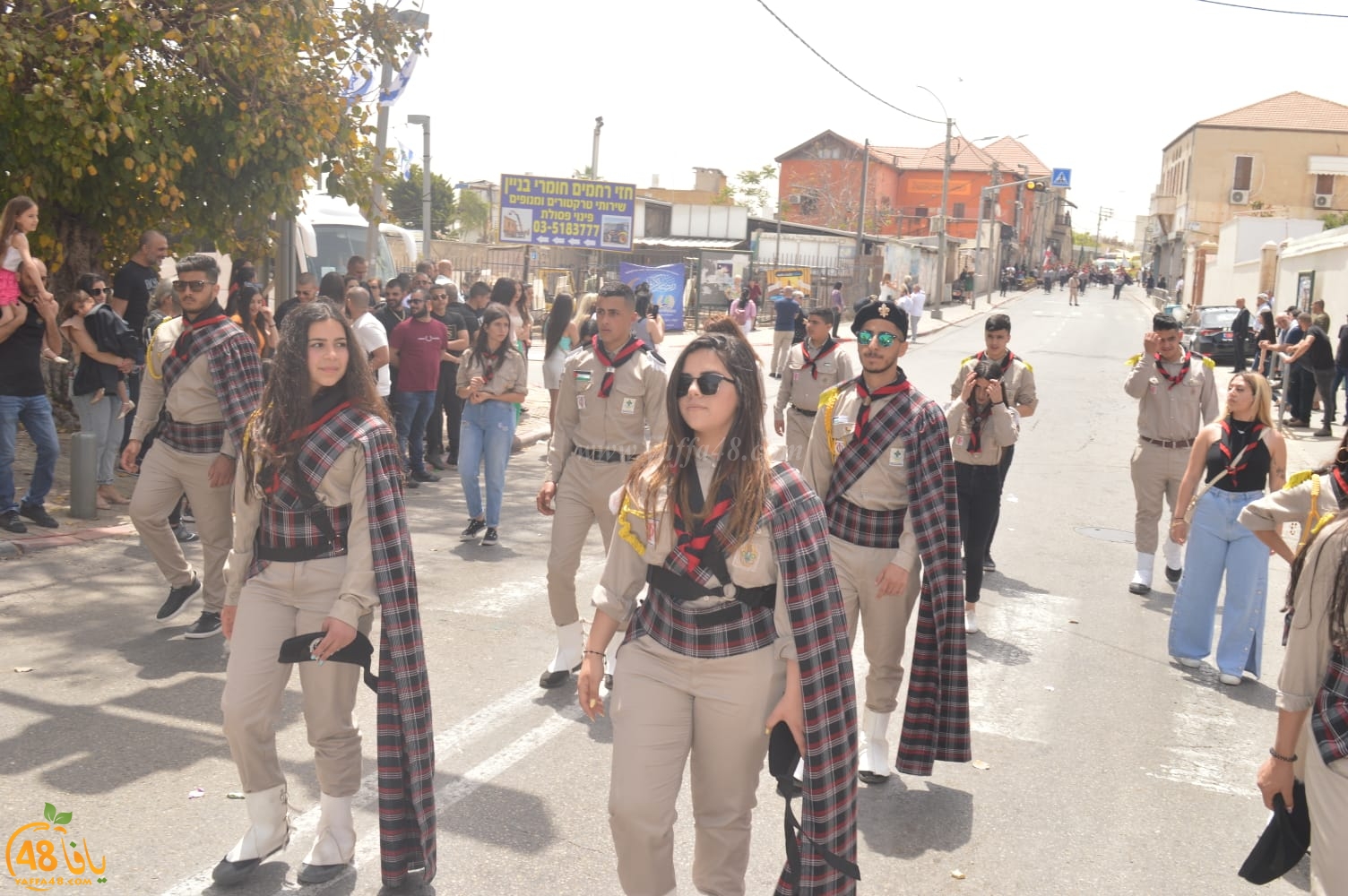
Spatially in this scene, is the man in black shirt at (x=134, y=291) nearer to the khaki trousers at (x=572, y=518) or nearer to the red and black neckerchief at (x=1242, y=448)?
the khaki trousers at (x=572, y=518)

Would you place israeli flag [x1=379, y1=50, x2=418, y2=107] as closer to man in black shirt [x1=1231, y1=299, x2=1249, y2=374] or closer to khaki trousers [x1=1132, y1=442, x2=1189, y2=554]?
khaki trousers [x1=1132, y1=442, x2=1189, y2=554]

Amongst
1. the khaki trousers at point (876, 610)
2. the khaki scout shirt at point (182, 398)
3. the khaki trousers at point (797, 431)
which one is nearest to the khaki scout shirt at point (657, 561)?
the khaki trousers at point (876, 610)

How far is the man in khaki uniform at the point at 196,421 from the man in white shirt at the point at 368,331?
376 centimetres

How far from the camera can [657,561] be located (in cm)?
358

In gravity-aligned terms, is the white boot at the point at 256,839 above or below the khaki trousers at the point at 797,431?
below

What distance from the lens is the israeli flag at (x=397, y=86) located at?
14.4 m

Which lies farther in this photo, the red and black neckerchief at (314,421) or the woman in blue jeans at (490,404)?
the woman in blue jeans at (490,404)

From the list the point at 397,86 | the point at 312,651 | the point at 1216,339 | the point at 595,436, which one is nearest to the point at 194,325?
the point at 595,436

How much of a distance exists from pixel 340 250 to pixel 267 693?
66.2 ft

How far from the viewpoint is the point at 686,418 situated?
3.55 m

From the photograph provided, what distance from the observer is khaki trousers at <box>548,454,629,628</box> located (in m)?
6.44

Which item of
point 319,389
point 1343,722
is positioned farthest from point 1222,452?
point 319,389

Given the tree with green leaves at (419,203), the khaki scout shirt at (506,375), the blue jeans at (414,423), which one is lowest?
the blue jeans at (414,423)

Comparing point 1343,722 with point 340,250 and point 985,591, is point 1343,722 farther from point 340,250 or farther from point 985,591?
point 340,250
